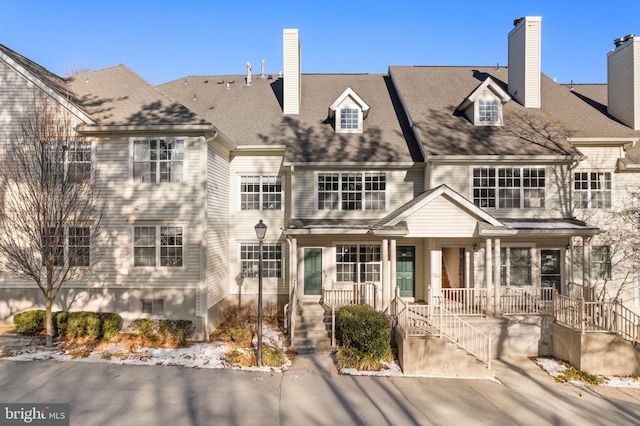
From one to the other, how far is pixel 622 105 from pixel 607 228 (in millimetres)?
5603

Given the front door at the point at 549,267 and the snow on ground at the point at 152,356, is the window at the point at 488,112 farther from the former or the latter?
the snow on ground at the point at 152,356

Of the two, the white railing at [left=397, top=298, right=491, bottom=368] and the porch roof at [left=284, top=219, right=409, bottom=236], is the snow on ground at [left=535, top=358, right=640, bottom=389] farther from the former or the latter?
the porch roof at [left=284, top=219, right=409, bottom=236]

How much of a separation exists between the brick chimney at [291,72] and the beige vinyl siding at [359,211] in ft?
13.5

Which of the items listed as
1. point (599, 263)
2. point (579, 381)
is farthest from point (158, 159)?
point (599, 263)

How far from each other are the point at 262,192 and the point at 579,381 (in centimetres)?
1247

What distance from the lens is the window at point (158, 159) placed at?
1311 centimetres

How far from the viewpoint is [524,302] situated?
1288 centimetres

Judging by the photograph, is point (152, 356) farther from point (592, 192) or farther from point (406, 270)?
point (592, 192)

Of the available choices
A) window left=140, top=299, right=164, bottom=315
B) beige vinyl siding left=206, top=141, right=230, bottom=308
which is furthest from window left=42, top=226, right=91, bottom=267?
beige vinyl siding left=206, top=141, right=230, bottom=308

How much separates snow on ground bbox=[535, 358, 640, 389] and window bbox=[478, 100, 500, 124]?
949 cm

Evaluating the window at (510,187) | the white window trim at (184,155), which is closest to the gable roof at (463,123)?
the window at (510,187)

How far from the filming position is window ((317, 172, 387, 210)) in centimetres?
1523

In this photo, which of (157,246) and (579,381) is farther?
(157,246)

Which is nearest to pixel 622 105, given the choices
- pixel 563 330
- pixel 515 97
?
pixel 515 97
